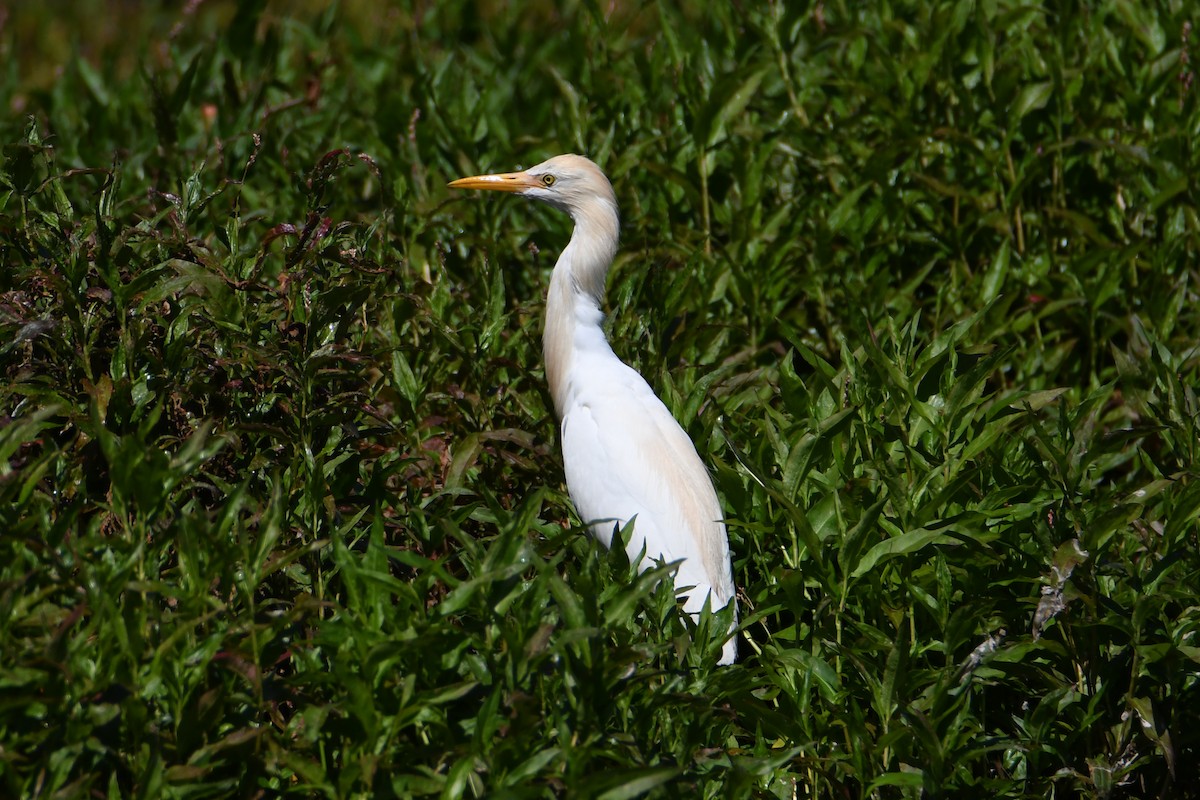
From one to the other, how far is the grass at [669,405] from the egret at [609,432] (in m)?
0.13

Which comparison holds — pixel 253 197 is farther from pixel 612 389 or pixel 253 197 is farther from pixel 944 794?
pixel 944 794

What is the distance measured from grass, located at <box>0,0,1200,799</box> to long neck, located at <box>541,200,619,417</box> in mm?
177

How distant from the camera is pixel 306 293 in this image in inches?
123

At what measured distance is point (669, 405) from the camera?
12.6ft

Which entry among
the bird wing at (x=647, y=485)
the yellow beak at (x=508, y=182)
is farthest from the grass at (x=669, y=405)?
the yellow beak at (x=508, y=182)

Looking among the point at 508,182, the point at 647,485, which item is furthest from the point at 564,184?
the point at 647,485

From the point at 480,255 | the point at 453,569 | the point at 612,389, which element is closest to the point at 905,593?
the point at 612,389

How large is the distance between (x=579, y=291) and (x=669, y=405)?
44cm

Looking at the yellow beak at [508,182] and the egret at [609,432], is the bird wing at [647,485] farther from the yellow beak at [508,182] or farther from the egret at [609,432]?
the yellow beak at [508,182]

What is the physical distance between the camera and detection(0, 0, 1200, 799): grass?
7.89 feet

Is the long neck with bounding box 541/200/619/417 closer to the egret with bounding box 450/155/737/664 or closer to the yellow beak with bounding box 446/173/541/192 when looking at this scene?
the egret with bounding box 450/155/737/664

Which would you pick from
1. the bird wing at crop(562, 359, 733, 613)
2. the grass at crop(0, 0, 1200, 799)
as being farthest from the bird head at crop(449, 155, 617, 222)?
the bird wing at crop(562, 359, 733, 613)

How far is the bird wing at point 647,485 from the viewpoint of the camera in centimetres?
345

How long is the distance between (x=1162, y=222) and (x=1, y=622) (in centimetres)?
435
